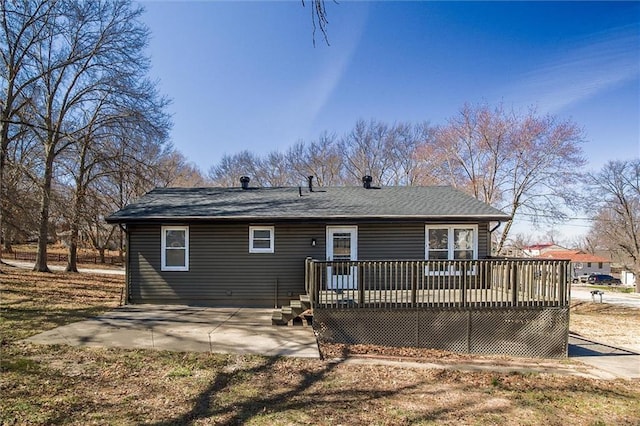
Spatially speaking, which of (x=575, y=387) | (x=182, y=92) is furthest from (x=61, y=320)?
(x=182, y=92)

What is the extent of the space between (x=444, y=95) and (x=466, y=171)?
16.9ft

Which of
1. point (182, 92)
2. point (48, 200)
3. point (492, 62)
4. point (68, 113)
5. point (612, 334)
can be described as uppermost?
point (492, 62)

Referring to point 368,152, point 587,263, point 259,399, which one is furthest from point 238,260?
point 587,263

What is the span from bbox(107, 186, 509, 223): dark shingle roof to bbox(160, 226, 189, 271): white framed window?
563 mm

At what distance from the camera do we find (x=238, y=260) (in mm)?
10172

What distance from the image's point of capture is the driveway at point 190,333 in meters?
6.07

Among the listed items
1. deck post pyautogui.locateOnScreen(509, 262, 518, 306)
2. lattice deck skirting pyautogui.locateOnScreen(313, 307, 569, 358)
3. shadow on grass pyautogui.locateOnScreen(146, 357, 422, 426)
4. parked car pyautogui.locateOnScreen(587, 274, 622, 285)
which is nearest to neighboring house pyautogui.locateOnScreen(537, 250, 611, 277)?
parked car pyautogui.locateOnScreen(587, 274, 622, 285)

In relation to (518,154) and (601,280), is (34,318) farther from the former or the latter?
(601,280)

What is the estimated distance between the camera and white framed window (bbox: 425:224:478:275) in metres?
10.3

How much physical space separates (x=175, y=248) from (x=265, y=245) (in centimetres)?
269

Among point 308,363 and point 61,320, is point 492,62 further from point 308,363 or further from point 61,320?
point 61,320

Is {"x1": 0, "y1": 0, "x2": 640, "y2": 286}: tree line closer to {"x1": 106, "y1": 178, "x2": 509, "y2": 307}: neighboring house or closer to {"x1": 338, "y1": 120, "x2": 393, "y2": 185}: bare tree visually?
{"x1": 338, "y1": 120, "x2": 393, "y2": 185}: bare tree

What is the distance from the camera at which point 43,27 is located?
11852 millimetres

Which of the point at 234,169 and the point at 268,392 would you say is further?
the point at 234,169
